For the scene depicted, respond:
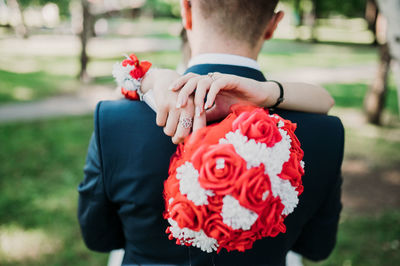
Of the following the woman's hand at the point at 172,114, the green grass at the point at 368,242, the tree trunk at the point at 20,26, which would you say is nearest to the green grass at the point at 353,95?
the green grass at the point at 368,242

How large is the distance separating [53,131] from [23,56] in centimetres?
983

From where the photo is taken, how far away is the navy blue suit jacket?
4.67ft

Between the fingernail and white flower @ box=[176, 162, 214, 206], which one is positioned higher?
the fingernail

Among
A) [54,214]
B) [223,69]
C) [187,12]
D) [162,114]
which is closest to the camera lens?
[162,114]

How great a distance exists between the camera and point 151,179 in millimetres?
1433

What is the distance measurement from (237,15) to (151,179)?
2.67 ft

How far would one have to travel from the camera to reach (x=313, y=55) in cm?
1783

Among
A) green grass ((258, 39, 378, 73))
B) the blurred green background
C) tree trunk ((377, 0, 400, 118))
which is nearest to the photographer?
tree trunk ((377, 0, 400, 118))

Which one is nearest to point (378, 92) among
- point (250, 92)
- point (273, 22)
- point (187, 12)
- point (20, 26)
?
point (273, 22)

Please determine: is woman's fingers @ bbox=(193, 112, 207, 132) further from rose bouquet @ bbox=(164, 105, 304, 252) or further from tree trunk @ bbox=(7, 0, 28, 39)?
tree trunk @ bbox=(7, 0, 28, 39)

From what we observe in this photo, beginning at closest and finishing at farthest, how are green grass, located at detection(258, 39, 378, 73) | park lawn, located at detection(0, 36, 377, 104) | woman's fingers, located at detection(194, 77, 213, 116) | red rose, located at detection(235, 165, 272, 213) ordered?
red rose, located at detection(235, 165, 272, 213) < woman's fingers, located at detection(194, 77, 213, 116) < park lawn, located at detection(0, 36, 377, 104) < green grass, located at detection(258, 39, 378, 73)

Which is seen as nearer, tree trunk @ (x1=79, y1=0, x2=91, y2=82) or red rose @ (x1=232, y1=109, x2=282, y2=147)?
red rose @ (x1=232, y1=109, x2=282, y2=147)

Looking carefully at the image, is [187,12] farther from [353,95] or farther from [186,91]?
[353,95]

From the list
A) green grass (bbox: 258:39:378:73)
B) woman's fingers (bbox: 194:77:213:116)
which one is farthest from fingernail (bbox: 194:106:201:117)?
green grass (bbox: 258:39:378:73)
